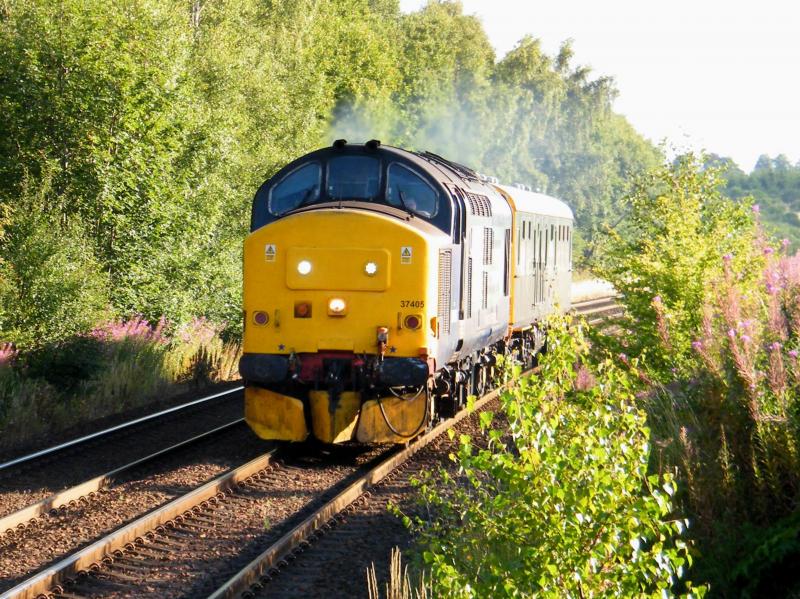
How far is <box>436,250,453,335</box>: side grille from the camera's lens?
38.3 feet

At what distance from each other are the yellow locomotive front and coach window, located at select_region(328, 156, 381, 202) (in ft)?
1.20

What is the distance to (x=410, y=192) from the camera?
12055 mm

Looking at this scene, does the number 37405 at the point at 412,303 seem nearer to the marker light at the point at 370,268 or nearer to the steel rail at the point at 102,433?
the marker light at the point at 370,268

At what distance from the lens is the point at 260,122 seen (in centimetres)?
2931

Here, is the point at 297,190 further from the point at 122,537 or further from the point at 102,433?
the point at 122,537

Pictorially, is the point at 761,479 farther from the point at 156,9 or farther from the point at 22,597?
the point at 156,9

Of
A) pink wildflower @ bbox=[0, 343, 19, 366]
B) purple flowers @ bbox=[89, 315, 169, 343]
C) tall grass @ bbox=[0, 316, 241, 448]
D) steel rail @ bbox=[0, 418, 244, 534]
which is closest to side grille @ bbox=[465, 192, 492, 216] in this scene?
steel rail @ bbox=[0, 418, 244, 534]

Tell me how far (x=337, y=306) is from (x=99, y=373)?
5.85 m

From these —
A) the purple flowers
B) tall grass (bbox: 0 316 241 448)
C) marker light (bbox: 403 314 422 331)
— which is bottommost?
tall grass (bbox: 0 316 241 448)

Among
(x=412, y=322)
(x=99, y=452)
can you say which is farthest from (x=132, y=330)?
(x=412, y=322)

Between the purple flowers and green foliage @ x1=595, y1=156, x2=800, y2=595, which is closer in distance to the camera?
green foliage @ x1=595, y1=156, x2=800, y2=595

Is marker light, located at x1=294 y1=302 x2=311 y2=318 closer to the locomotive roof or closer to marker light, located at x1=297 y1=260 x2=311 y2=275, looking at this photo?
marker light, located at x1=297 y1=260 x2=311 y2=275

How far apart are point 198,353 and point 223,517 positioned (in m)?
10.0

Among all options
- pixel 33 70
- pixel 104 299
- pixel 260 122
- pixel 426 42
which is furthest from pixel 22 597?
pixel 426 42
